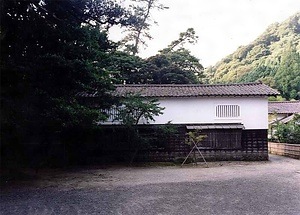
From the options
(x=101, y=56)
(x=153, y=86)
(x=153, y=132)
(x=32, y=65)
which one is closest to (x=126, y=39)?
(x=153, y=86)

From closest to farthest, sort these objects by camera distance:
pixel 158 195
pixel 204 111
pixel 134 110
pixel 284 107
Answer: pixel 158 195 → pixel 134 110 → pixel 204 111 → pixel 284 107

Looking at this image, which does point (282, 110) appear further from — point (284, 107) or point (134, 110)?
point (134, 110)

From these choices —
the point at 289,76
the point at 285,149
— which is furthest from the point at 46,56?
the point at 289,76

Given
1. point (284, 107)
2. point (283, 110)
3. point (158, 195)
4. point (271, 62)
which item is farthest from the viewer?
point (271, 62)

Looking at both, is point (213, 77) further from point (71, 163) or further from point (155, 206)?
point (155, 206)

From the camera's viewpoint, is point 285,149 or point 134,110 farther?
point 285,149

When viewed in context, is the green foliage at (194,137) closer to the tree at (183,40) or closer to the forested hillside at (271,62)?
the tree at (183,40)

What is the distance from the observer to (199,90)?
13969 mm

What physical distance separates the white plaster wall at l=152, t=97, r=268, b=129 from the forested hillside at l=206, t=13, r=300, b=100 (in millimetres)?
16793

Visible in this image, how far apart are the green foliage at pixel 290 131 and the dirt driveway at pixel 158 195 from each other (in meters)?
6.59

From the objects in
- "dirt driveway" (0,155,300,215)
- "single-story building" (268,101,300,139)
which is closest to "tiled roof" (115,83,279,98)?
"dirt driveway" (0,155,300,215)

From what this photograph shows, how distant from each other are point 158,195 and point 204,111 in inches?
295

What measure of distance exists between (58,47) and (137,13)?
2.06 metres

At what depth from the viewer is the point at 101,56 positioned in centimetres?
865
